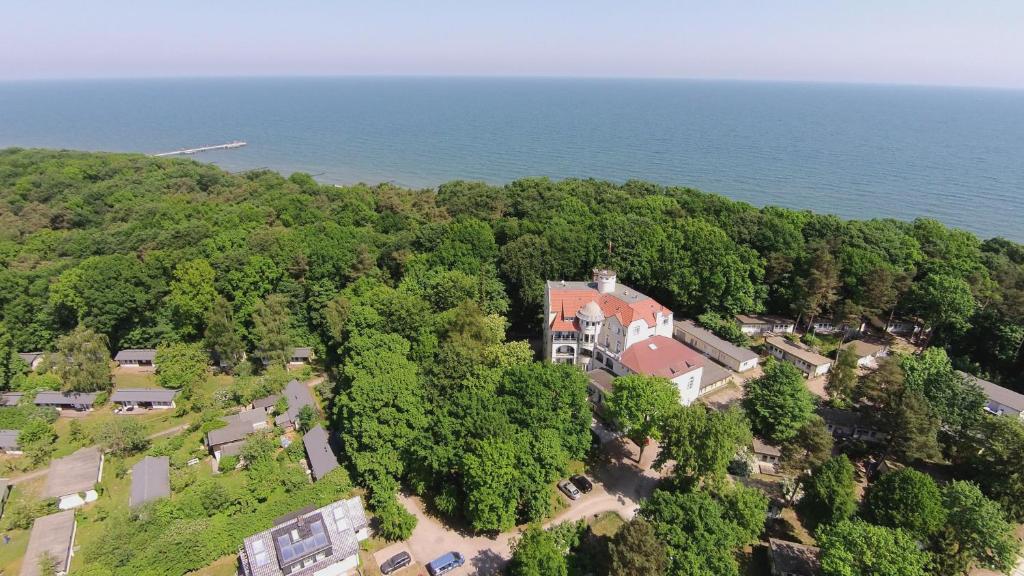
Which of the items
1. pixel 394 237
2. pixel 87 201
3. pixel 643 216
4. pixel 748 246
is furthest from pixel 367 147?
pixel 748 246

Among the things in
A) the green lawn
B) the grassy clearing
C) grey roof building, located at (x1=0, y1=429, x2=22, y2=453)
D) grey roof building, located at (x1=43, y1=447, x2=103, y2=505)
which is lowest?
the green lawn

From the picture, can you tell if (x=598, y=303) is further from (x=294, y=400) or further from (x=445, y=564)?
(x=294, y=400)

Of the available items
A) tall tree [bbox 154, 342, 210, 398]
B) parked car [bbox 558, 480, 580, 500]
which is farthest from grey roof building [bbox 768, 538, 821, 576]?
tall tree [bbox 154, 342, 210, 398]

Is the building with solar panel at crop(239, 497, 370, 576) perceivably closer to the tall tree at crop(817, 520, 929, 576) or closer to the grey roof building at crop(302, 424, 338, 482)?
the grey roof building at crop(302, 424, 338, 482)

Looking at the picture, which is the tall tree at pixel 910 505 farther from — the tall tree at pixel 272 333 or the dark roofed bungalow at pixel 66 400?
the dark roofed bungalow at pixel 66 400

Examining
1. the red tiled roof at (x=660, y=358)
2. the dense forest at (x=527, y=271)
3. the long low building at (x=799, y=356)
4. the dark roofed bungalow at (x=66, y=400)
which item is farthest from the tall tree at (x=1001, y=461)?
the dark roofed bungalow at (x=66, y=400)

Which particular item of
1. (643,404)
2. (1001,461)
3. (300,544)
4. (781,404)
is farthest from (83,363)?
(1001,461)
